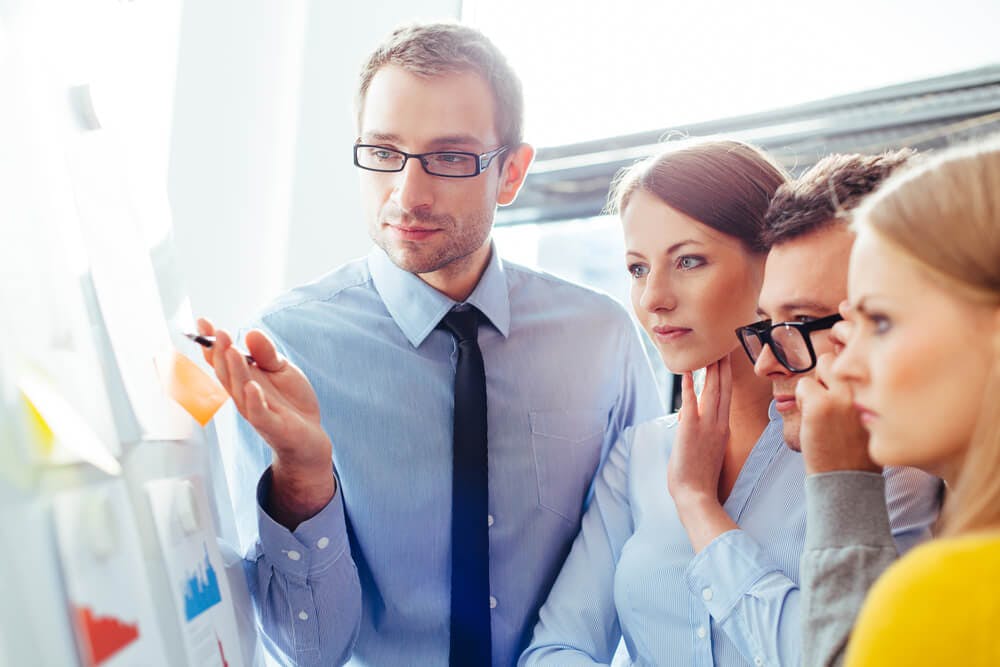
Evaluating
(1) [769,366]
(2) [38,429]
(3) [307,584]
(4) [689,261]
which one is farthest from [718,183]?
(2) [38,429]

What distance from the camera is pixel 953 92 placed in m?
2.21

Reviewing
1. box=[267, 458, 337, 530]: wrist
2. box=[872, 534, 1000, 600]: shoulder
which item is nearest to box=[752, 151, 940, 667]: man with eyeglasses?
box=[872, 534, 1000, 600]: shoulder

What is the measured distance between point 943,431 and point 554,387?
41.3 inches

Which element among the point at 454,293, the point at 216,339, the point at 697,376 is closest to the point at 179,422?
the point at 216,339

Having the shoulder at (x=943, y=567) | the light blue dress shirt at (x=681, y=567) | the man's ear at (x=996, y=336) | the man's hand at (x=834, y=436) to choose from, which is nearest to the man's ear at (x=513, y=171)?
the light blue dress shirt at (x=681, y=567)

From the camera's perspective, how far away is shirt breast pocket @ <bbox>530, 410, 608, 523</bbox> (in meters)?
1.79

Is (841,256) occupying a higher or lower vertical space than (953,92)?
lower

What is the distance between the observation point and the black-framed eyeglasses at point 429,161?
5.62 feet

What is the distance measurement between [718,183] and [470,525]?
2.52 feet

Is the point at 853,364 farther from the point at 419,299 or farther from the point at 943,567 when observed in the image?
the point at 419,299

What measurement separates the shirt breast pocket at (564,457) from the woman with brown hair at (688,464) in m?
0.12

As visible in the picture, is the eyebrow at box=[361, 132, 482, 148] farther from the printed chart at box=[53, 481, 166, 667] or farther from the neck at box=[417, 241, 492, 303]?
the printed chart at box=[53, 481, 166, 667]

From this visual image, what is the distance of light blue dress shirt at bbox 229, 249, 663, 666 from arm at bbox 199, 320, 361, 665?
0.06m

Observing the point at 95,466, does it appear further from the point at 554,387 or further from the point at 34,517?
the point at 554,387
